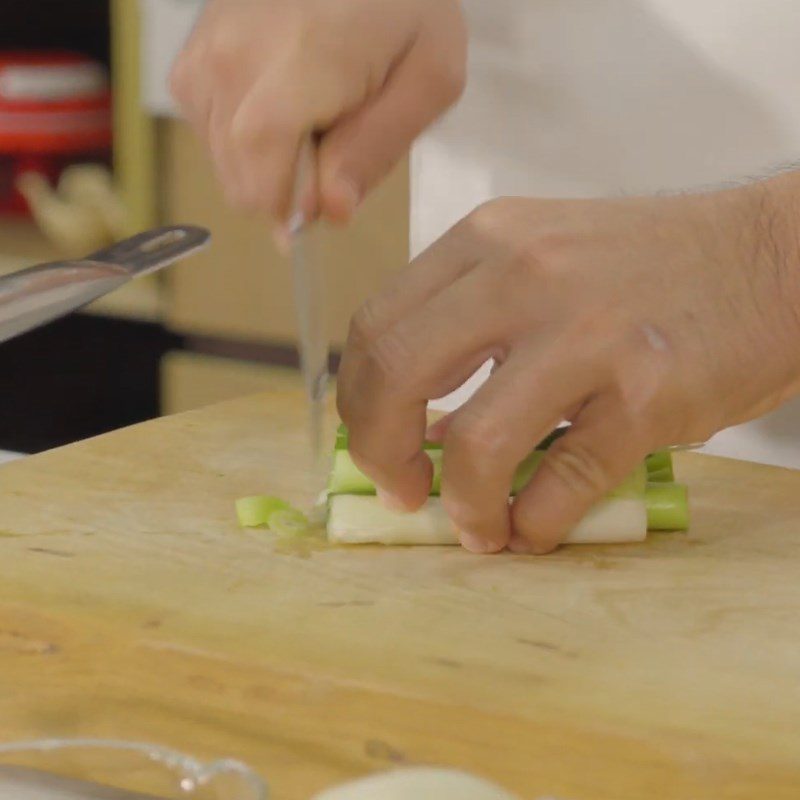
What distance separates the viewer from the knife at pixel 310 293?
1110mm

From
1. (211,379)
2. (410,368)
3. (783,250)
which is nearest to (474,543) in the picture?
(410,368)

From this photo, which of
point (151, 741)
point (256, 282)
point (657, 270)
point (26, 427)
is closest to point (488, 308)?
point (657, 270)

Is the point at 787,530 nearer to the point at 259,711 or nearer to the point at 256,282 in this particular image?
the point at 259,711

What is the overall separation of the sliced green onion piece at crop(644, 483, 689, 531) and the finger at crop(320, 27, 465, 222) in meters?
0.30

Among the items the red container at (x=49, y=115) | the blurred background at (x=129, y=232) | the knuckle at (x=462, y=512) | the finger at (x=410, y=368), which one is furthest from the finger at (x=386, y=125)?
the red container at (x=49, y=115)

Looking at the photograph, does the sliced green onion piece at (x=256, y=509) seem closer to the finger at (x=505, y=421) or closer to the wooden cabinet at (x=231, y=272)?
the finger at (x=505, y=421)

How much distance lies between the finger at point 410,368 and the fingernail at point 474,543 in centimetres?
5

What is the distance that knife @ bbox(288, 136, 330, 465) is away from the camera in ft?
3.64

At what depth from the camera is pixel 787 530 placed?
1.13 m

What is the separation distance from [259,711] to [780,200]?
532 mm

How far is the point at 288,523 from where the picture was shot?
111 centimetres

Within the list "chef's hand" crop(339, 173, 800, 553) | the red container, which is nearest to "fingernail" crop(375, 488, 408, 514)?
"chef's hand" crop(339, 173, 800, 553)

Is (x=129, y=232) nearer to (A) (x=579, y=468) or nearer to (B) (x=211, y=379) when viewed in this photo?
(B) (x=211, y=379)

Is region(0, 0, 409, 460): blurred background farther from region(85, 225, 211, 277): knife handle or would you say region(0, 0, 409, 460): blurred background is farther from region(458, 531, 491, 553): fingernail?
region(458, 531, 491, 553): fingernail
